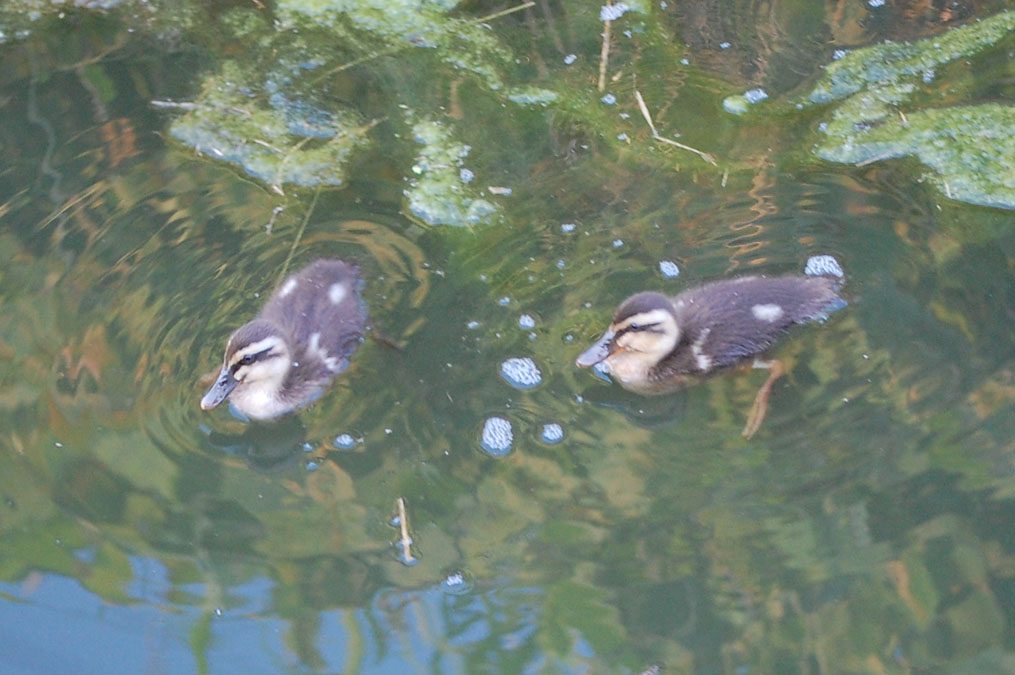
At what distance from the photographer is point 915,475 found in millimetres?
2932

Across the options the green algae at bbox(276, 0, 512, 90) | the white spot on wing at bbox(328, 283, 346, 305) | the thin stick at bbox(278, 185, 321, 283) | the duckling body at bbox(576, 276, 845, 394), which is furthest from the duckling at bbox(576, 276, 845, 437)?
the green algae at bbox(276, 0, 512, 90)

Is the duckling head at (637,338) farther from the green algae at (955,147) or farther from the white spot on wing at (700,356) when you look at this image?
the green algae at (955,147)

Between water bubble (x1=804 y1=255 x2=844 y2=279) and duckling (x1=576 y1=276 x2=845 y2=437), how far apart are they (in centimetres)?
9

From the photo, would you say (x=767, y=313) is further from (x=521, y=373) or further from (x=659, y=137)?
(x=659, y=137)

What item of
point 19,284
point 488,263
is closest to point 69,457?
A: point 19,284

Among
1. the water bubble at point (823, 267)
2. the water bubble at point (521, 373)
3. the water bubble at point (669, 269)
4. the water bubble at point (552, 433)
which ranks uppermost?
the water bubble at point (823, 267)

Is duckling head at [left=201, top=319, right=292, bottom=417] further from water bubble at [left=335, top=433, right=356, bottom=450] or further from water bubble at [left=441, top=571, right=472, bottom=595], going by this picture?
water bubble at [left=441, top=571, right=472, bottom=595]

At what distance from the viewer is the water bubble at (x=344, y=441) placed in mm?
3158

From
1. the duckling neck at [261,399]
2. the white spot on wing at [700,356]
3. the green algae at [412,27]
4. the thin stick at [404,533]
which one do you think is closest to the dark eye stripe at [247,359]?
the duckling neck at [261,399]

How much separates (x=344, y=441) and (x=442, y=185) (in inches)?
43.8

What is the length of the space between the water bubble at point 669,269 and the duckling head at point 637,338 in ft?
1.01

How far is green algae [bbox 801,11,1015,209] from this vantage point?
380cm

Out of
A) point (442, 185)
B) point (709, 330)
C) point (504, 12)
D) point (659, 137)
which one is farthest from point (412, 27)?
point (709, 330)

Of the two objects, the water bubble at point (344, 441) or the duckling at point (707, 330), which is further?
the duckling at point (707, 330)
